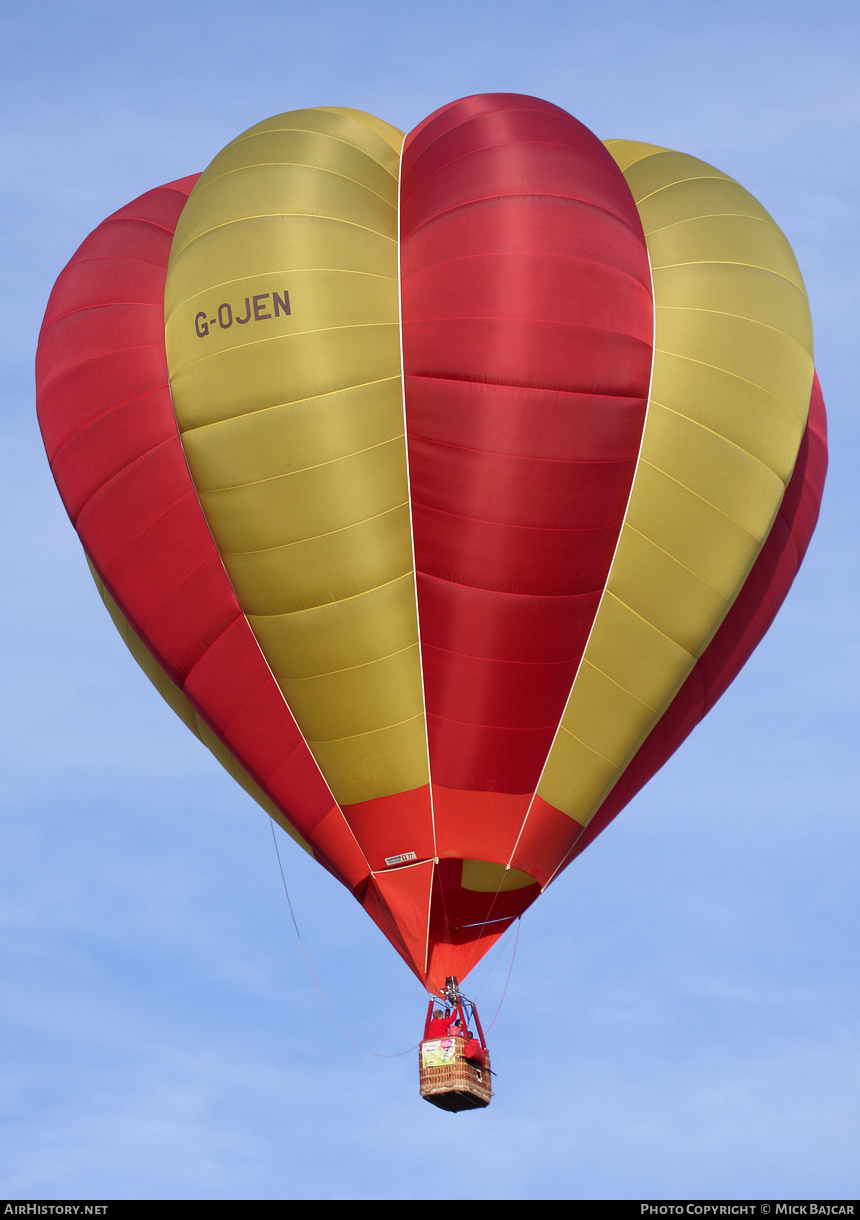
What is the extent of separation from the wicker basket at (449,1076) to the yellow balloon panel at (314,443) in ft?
8.10

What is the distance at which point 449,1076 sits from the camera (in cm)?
1736

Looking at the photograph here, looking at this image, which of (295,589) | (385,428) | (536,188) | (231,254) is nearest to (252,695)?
(295,589)

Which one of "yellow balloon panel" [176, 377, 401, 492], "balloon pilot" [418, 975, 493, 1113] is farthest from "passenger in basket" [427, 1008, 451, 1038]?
"yellow balloon panel" [176, 377, 401, 492]

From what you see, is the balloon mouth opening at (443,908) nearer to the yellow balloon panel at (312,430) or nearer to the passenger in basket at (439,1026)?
the passenger in basket at (439,1026)

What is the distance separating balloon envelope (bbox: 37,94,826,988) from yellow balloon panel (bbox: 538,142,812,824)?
3 cm

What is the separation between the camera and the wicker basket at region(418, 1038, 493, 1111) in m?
17.4

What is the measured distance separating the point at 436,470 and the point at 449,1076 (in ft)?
17.9

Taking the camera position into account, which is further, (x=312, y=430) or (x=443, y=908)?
(x=443, y=908)

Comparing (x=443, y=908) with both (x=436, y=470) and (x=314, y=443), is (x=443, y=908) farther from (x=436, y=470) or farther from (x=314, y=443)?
(x=314, y=443)

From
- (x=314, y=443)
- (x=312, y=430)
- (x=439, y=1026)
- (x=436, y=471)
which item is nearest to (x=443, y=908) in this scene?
(x=439, y=1026)

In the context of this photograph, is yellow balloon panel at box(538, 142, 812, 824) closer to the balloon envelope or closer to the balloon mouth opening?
the balloon envelope

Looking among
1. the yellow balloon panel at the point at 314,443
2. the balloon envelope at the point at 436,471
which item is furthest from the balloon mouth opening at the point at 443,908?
the yellow balloon panel at the point at 314,443

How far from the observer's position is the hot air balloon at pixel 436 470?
1784cm

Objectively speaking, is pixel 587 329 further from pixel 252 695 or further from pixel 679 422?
pixel 252 695
